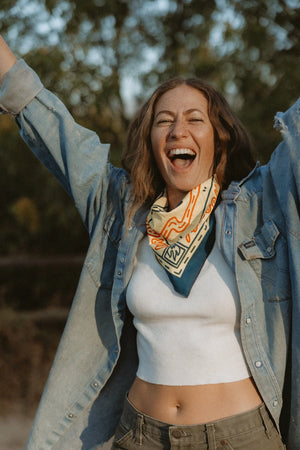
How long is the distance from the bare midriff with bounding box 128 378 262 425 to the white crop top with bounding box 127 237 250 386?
24 millimetres

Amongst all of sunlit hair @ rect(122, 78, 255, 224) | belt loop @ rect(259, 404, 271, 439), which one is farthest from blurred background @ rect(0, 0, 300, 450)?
belt loop @ rect(259, 404, 271, 439)

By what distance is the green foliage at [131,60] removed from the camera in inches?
163

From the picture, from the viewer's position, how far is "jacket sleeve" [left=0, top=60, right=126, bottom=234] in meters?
2.11

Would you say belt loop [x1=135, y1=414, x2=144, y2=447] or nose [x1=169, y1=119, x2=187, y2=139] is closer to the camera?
belt loop [x1=135, y1=414, x2=144, y2=447]

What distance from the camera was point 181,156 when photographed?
86.0 inches

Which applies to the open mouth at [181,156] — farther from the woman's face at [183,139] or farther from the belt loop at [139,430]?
the belt loop at [139,430]

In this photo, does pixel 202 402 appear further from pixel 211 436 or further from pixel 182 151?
pixel 182 151

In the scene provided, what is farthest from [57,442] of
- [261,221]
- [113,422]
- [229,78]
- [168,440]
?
[229,78]

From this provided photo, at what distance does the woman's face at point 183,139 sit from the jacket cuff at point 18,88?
53 cm

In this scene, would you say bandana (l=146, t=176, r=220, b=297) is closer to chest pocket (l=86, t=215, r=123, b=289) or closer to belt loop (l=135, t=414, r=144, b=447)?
chest pocket (l=86, t=215, r=123, b=289)

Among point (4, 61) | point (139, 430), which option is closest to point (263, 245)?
point (139, 430)

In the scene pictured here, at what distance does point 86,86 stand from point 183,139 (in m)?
2.76

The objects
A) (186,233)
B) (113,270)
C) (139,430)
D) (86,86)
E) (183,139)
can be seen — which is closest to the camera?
(139,430)

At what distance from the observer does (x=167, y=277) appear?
194 cm
